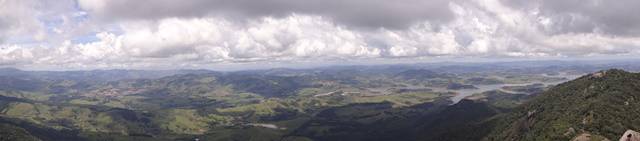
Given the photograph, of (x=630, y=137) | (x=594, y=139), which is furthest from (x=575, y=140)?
(x=630, y=137)

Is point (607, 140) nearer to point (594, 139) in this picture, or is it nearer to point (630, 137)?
point (594, 139)

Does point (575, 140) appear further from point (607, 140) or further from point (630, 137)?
point (630, 137)

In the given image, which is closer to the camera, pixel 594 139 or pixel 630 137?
pixel 630 137

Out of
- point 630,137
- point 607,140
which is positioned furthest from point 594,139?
point 630,137

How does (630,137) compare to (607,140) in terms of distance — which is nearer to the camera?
(630,137)

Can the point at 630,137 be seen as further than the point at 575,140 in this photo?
No
